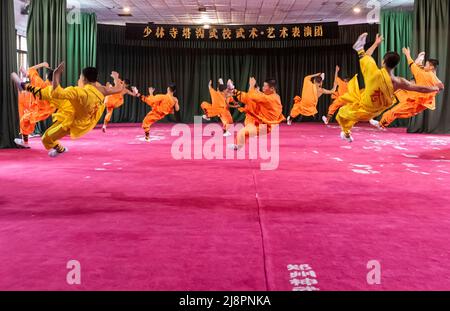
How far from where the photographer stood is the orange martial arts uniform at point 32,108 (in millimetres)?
7324

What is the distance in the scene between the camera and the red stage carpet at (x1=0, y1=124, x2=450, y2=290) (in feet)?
6.20

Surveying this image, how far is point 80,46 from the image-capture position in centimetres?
1220

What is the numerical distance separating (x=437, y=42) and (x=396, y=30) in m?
2.39

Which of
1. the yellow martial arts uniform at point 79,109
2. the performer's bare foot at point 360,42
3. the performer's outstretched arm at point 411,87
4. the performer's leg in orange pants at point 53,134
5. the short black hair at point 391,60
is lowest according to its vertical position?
the performer's leg in orange pants at point 53,134

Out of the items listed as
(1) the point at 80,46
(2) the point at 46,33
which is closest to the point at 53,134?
(2) the point at 46,33

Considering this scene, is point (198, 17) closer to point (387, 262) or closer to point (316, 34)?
point (316, 34)

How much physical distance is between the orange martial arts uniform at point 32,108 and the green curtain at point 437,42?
7.89 metres

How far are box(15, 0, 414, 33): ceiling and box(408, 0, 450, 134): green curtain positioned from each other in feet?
4.34

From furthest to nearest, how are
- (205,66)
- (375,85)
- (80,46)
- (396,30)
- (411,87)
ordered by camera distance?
1. (205,66)
2. (396,30)
3. (80,46)
4. (375,85)
5. (411,87)

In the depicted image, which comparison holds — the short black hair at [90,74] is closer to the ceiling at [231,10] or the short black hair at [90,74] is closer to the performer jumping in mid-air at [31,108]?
the performer jumping in mid-air at [31,108]

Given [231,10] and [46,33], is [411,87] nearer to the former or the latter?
[46,33]

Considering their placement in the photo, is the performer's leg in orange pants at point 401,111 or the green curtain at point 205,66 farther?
the green curtain at point 205,66

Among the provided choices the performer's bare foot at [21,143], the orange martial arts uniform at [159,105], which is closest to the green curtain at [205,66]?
the orange martial arts uniform at [159,105]

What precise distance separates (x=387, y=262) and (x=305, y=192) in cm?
163
